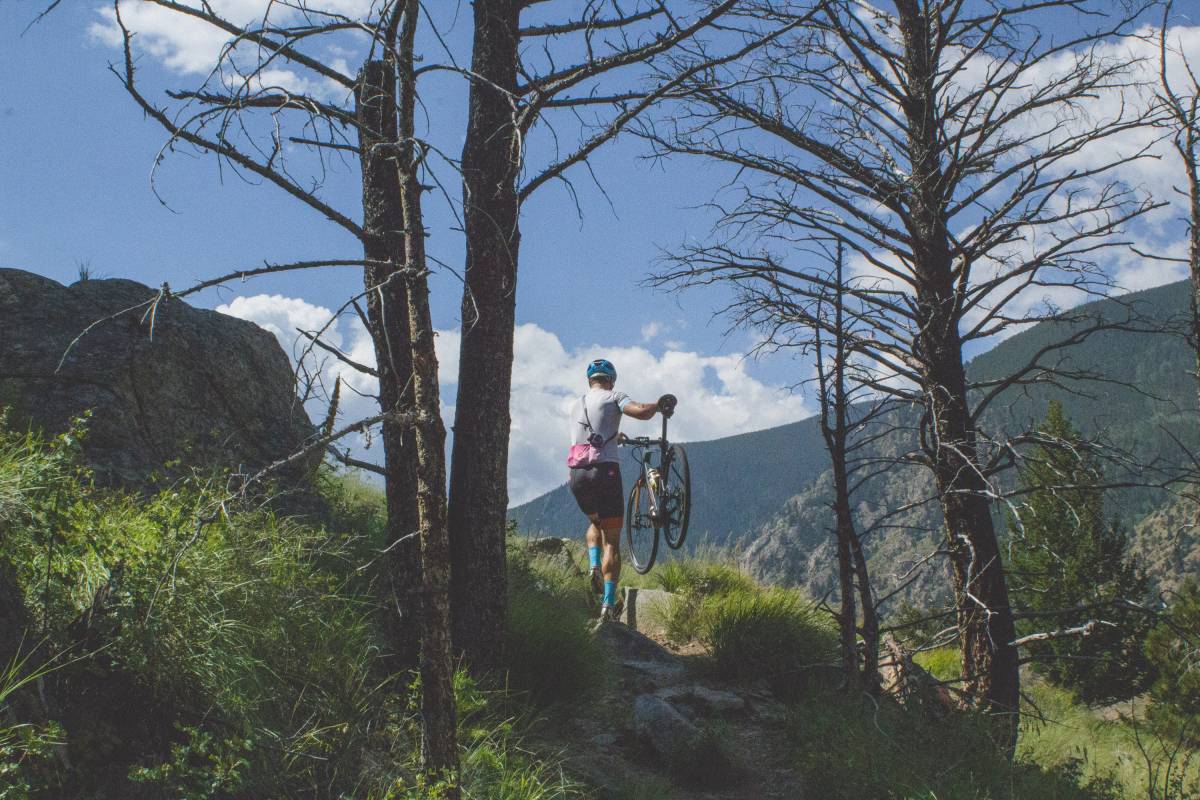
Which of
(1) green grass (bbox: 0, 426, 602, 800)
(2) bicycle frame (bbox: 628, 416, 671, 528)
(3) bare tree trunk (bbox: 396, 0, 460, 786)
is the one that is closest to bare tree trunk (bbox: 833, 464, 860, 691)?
(1) green grass (bbox: 0, 426, 602, 800)

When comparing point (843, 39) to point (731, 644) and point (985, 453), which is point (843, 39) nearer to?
point (985, 453)

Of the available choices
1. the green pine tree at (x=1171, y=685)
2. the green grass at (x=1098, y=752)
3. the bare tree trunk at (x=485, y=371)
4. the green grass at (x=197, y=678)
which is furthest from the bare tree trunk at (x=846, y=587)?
the green pine tree at (x=1171, y=685)

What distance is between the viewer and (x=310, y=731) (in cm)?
446

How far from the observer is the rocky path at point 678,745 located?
5812mm

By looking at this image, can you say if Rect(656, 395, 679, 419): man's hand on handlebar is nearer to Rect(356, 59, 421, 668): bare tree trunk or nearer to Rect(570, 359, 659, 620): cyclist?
Rect(570, 359, 659, 620): cyclist

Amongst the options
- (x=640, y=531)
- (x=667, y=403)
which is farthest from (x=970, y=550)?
(x=640, y=531)

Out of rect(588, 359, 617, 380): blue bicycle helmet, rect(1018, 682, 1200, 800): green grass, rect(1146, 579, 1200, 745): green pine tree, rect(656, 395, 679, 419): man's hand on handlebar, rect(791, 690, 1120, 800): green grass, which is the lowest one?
rect(1146, 579, 1200, 745): green pine tree

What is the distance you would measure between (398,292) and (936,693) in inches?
245

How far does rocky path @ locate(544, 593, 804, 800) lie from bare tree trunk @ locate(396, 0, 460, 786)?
5.45 feet

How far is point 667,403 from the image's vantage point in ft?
29.5

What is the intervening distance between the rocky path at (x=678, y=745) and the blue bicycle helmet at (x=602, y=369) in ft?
10.5

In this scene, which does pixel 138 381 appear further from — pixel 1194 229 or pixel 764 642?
pixel 1194 229

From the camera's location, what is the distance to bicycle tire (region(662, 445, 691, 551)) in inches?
372

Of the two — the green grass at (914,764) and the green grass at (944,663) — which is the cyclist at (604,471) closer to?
the green grass at (914,764)
